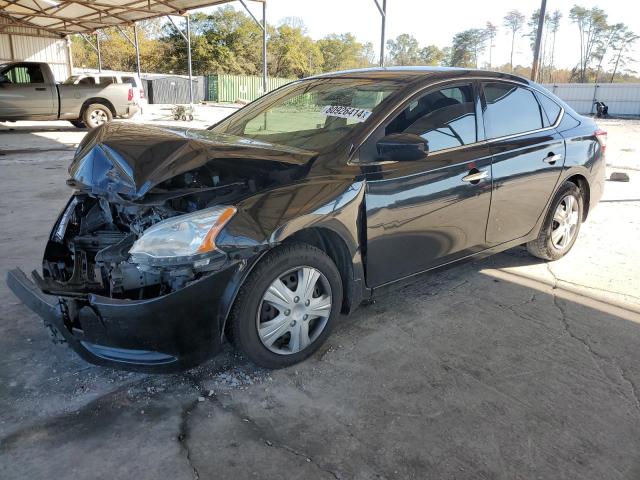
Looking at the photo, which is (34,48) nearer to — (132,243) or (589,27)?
(132,243)

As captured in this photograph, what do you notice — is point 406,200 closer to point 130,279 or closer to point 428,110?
point 428,110

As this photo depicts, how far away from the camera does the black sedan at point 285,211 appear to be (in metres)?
2.44

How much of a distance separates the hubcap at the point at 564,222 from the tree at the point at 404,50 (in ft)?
321

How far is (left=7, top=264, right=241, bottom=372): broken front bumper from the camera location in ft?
7.73

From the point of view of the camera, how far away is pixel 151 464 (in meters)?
2.15

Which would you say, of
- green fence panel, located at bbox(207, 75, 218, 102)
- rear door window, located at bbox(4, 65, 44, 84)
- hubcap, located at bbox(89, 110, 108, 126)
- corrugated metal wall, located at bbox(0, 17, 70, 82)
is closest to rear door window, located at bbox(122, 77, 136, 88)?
hubcap, located at bbox(89, 110, 108, 126)

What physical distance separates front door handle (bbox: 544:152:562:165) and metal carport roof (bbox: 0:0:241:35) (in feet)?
50.9

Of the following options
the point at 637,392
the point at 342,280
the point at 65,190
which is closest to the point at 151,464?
the point at 342,280

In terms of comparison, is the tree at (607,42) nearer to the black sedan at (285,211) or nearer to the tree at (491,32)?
the tree at (491,32)

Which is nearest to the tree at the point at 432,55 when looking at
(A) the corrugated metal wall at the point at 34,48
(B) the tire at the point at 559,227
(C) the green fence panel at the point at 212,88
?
(C) the green fence panel at the point at 212,88

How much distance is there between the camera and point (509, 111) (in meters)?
3.83

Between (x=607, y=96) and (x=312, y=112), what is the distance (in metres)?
36.7

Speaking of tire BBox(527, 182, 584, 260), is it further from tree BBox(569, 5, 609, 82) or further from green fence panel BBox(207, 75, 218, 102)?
tree BBox(569, 5, 609, 82)

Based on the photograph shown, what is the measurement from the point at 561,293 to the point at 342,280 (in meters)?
2.01
